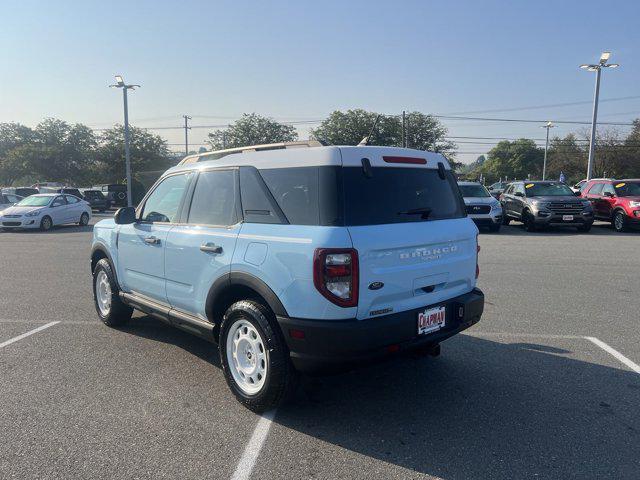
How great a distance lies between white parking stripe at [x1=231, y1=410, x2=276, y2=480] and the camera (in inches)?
114

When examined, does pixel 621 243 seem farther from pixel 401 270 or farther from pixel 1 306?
pixel 1 306

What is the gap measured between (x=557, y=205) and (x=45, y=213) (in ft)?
62.1

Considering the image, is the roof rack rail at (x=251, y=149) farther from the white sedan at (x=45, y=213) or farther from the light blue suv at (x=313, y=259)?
the white sedan at (x=45, y=213)

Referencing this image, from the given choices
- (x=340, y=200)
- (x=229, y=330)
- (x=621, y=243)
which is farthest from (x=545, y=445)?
(x=621, y=243)

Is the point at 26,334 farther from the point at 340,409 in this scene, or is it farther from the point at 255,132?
the point at 255,132

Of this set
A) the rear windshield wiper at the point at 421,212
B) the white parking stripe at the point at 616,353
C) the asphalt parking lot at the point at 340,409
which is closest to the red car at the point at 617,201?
the asphalt parking lot at the point at 340,409

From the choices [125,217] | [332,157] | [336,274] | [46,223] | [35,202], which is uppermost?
[332,157]

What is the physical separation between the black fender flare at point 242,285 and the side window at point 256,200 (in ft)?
1.45

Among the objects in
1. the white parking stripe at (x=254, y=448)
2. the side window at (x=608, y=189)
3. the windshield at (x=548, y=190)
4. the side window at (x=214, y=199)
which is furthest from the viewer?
the side window at (x=608, y=189)

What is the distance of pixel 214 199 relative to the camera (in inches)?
165

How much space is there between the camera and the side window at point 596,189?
18850 mm

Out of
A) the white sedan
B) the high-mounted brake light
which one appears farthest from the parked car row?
the white sedan

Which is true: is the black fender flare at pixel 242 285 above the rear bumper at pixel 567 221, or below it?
above

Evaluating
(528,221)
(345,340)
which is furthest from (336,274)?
(528,221)
